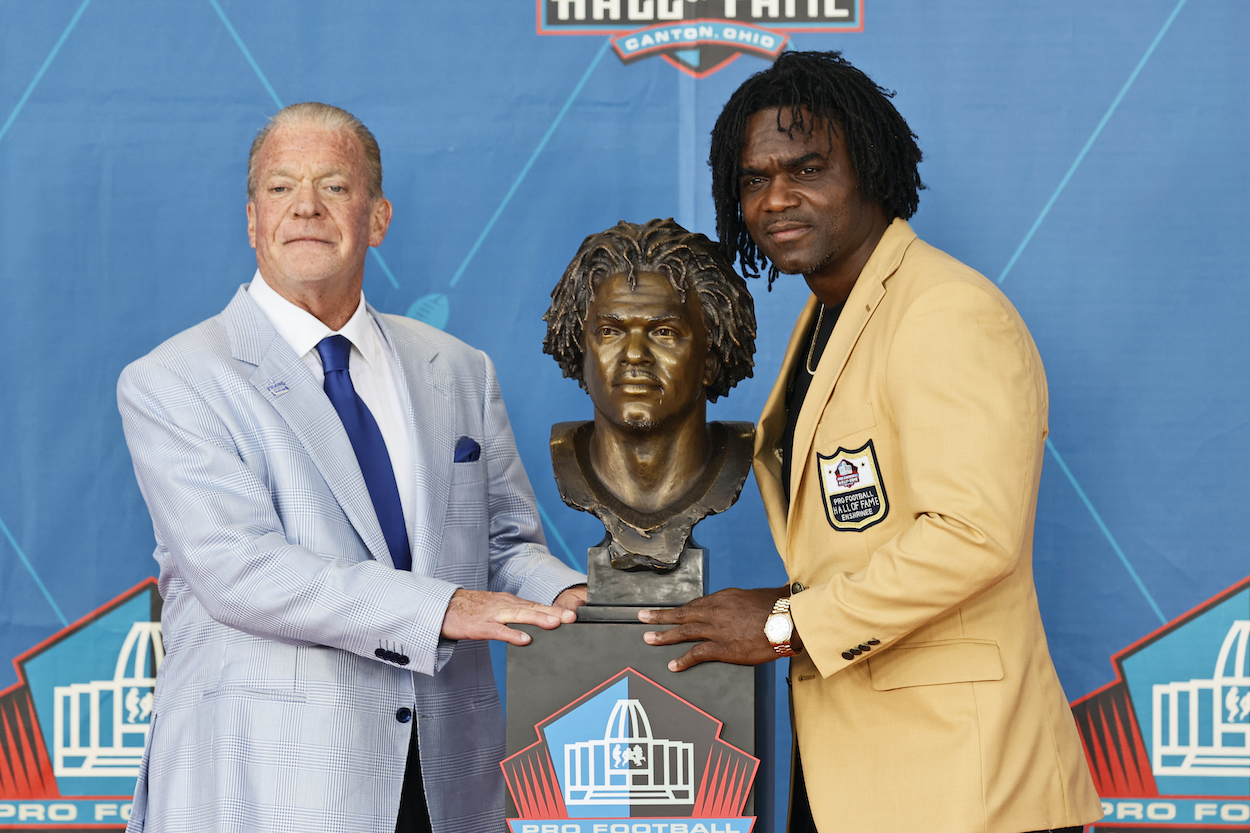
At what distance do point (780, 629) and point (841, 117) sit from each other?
2.90 feet

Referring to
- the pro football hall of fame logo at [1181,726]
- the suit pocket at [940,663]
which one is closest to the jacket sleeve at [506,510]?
the suit pocket at [940,663]

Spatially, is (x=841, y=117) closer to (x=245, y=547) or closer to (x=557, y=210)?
(x=245, y=547)

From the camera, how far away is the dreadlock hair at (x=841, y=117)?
6.56 feet

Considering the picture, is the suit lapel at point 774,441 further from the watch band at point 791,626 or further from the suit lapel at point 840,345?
the watch band at point 791,626

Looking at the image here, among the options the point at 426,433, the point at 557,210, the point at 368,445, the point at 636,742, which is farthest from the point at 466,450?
the point at 557,210

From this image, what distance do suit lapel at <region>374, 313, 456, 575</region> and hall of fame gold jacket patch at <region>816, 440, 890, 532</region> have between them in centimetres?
78

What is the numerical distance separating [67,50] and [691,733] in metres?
2.71

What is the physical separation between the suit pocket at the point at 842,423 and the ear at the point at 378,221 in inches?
42.2

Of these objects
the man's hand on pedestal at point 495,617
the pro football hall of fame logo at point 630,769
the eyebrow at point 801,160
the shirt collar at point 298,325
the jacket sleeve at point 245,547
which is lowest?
the pro football hall of fame logo at point 630,769

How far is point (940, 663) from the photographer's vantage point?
1896mm

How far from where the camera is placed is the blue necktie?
226 cm

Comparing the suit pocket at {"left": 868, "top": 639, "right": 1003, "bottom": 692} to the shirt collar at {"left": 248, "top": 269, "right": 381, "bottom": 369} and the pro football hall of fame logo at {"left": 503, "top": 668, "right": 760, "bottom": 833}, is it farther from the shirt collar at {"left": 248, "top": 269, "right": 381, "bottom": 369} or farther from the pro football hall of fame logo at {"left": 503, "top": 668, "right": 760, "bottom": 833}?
the shirt collar at {"left": 248, "top": 269, "right": 381, "bottom": 369}

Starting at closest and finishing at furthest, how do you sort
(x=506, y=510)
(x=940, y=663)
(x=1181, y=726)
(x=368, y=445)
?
(x=940, y=663), (x=368, y=445), (x=506, y=510), (x=1181, y=726)

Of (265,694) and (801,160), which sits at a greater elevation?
(801,160)
